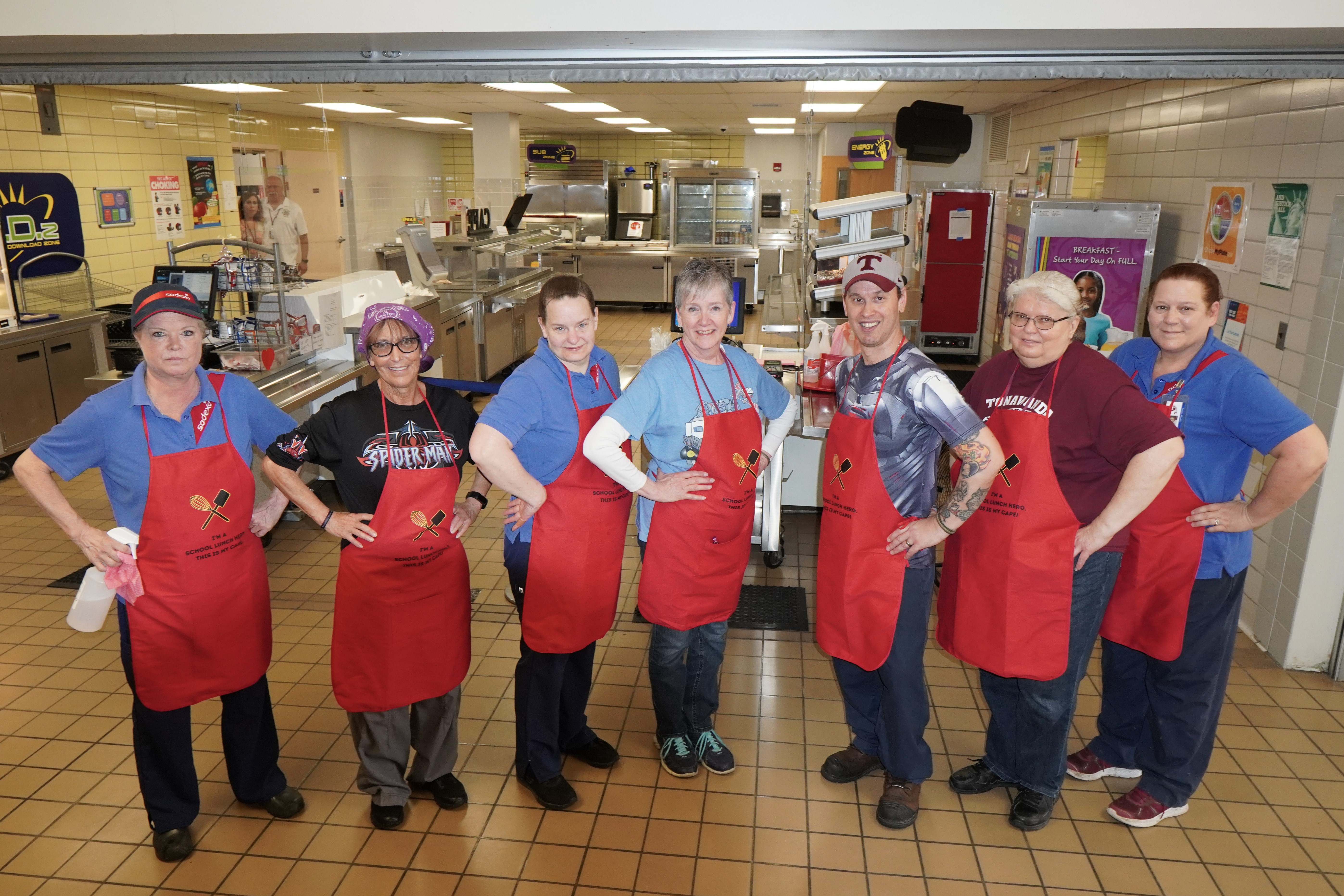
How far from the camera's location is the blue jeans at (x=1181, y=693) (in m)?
2.52

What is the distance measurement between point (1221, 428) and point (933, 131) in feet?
13.8

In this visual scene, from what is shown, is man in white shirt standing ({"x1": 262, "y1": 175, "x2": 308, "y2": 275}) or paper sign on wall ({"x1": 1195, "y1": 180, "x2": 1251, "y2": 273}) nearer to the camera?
paper sign on wall ({"x1": 1195, "y1": 180, "x2": 1251, "y2": 273})

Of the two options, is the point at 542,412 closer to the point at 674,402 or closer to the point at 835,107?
the point at 674,402

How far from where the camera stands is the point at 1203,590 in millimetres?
2512

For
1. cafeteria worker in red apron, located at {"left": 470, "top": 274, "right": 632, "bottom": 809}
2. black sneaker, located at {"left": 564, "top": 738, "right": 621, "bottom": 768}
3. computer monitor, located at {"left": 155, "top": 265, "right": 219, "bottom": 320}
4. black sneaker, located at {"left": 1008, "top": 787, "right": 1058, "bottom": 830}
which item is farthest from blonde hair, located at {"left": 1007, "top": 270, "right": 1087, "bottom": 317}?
computer monitor, located at {"left": 155, "top": 265, "right": 219, "bottom": 320}

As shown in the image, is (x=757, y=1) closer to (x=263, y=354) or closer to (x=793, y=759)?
(x=793, y=759)

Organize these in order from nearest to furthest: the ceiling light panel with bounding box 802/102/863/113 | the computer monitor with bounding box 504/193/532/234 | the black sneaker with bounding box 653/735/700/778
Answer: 1. the black sneaker with bounding box 653/735/700/778
2. the computer monitor with bounding box 504/193/532/234
3. the ceiling light panel with bounding box 802/102/863/113

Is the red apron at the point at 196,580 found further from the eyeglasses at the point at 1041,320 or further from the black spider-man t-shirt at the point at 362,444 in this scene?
the eyeglasses at the point at 1041,320

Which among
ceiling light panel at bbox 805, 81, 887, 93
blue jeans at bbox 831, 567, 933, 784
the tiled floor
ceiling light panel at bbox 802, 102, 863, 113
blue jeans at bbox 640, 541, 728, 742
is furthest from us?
ceiling light panel at bbox 802, 102, 863, 113

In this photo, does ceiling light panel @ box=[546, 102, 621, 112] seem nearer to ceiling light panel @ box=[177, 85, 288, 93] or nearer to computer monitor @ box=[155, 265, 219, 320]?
ceiling light panel @ box=[177, 85, 288, 93]

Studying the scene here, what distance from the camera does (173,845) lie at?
247 centimetres

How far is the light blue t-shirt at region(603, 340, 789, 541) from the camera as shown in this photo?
2.49m

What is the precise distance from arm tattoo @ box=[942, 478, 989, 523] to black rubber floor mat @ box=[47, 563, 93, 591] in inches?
148

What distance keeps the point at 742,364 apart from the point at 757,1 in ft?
3.83
